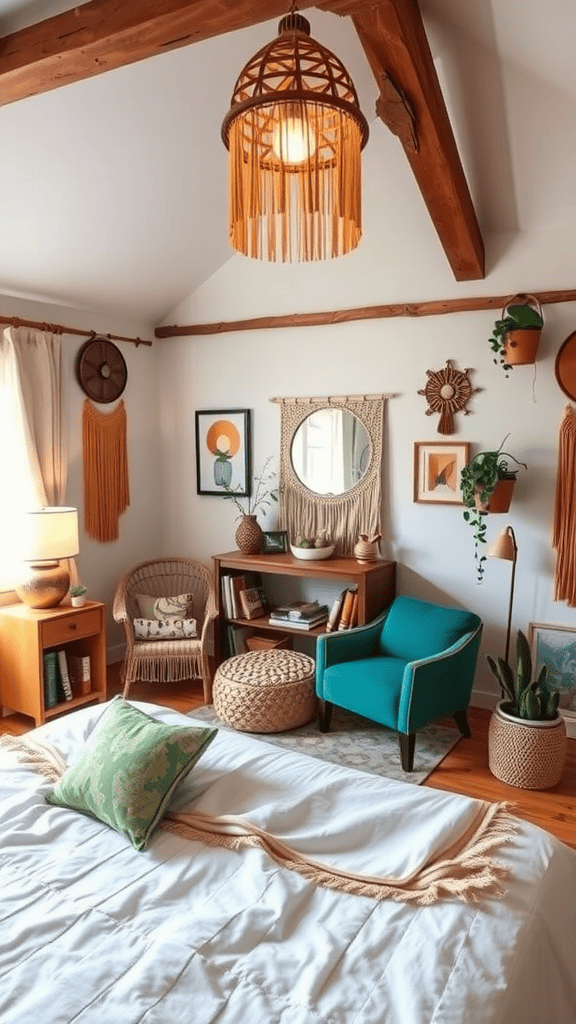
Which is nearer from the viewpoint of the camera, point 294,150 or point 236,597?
point 294,150

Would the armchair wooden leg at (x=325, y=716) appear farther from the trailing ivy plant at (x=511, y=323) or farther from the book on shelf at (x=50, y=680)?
the trailing ivy plant at (x=511, y=323)

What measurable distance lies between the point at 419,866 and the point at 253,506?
3.23 m

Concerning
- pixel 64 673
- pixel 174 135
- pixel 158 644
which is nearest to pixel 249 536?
pixel 158 644

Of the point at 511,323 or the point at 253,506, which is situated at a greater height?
the point at 511,323

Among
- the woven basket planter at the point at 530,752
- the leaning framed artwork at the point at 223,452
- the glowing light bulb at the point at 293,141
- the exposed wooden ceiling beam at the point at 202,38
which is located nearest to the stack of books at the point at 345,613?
the woven basket planter at the point at 530,752

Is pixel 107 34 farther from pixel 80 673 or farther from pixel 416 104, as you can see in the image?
pixel 80 673

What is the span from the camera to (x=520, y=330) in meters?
3.38

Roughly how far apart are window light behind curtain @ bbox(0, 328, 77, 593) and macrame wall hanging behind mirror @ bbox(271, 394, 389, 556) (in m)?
1.40

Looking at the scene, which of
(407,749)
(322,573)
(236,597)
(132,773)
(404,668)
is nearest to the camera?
(132,773)

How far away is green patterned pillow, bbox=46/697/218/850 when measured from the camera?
63.6 inches

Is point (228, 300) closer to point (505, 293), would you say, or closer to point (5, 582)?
point (505, 293)

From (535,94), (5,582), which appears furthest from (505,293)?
(5,582)

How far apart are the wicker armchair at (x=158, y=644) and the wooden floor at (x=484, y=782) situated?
163 millimetres

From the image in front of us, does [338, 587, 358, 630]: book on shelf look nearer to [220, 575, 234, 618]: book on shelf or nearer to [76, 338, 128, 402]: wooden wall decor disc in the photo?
[220, 575, 234, 618]: book on shelf
